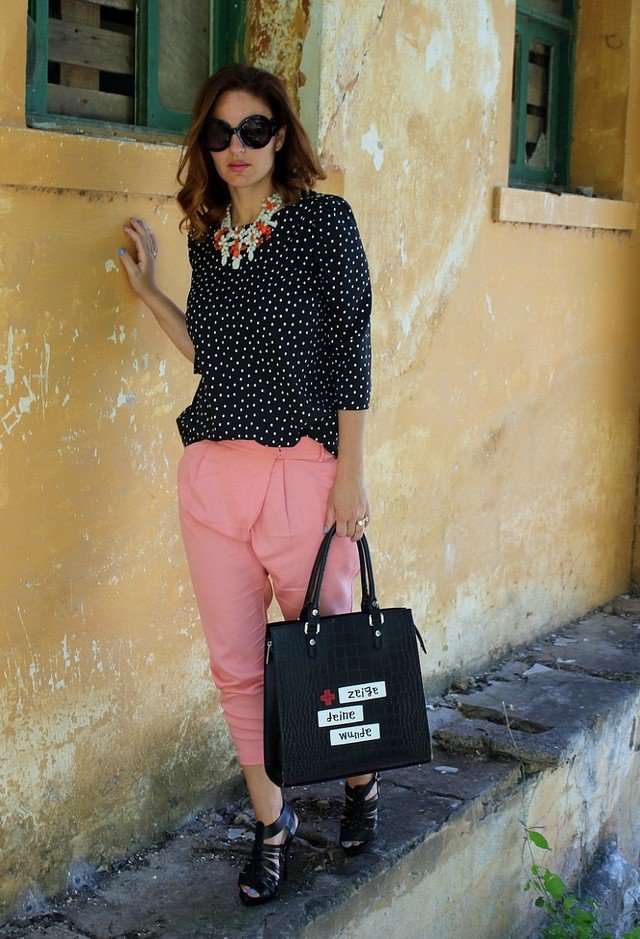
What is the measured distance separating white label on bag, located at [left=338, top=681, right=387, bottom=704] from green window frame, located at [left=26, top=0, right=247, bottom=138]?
151cm

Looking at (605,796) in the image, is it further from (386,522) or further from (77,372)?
(77,372)

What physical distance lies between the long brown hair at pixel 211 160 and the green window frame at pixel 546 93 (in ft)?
8.21

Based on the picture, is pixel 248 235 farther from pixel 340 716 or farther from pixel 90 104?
pixel 340 716

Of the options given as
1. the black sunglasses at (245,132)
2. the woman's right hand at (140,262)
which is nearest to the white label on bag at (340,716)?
the woman's right hand at (140,262)

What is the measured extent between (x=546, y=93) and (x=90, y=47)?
9.32ft

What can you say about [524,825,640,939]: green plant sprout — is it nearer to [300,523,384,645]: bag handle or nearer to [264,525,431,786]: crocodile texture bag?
[264,525,431,786]: crocodile texture bag

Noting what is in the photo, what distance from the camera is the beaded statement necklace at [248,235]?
8.75 feet

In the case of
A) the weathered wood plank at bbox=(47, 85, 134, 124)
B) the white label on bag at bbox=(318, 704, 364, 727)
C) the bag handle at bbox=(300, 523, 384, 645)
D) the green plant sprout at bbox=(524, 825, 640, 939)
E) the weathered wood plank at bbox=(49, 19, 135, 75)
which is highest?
the weathered wood plank at bbox=(49, 19, 135, 75)

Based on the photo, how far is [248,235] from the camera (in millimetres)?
2686

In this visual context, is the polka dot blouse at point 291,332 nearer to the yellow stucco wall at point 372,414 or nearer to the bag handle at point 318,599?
the bag handle at point 318,599

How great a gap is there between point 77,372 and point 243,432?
1.49 feet

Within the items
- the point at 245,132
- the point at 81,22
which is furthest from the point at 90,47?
the point at 245,132

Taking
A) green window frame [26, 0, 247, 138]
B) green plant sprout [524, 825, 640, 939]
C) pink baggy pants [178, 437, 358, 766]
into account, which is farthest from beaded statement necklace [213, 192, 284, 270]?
green plant sprout [524, 825, 640, 939]

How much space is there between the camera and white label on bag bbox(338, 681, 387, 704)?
2688 mm
